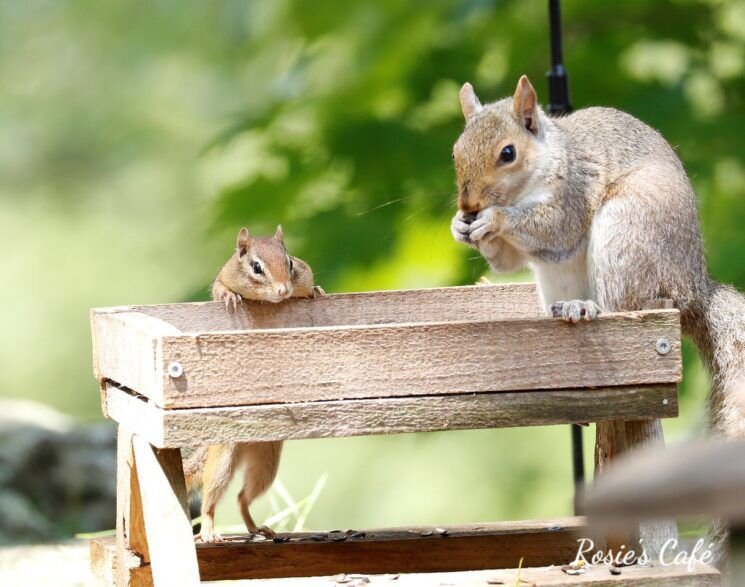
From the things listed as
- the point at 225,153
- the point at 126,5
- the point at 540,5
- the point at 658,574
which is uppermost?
the point at 126,5

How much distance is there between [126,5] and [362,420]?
126 inches

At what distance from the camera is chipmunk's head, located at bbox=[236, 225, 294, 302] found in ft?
7.93

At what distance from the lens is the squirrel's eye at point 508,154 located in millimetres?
2260

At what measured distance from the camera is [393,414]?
6.07 ft

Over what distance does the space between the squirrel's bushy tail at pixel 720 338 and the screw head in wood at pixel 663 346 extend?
0.87ft

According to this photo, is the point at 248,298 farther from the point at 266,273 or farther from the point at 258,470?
the point at 258,470

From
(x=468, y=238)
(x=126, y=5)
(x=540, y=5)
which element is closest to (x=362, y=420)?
(x=468, y=238)

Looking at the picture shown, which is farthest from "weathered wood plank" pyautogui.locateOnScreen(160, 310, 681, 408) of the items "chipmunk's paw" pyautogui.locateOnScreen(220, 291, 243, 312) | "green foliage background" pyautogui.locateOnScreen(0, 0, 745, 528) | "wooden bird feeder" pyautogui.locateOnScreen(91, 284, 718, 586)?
"green foliage background" pyautogui.locateOnScreen(0, 0, 745, 528)

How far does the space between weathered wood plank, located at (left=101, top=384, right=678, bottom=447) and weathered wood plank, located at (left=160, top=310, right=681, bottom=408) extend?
15 millimetres

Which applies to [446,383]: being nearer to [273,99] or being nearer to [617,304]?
A: [617,304]

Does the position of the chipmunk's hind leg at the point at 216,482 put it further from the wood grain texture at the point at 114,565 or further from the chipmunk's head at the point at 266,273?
the chipmunk's head at the point at 266,273

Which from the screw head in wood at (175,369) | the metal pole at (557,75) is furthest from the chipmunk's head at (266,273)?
the metal pole at (557,75)

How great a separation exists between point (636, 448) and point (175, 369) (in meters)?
0.89

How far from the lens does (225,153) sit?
3338 mm
